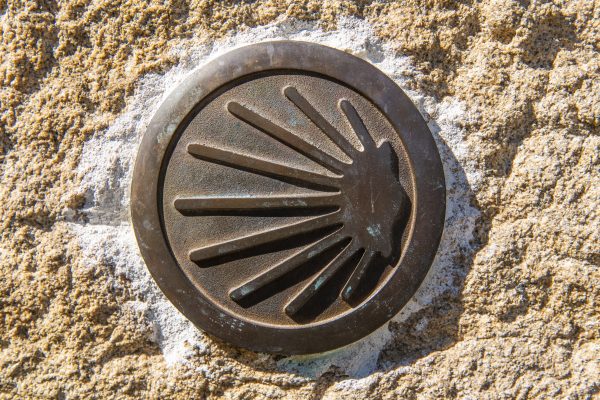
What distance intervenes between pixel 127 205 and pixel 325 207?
37cm

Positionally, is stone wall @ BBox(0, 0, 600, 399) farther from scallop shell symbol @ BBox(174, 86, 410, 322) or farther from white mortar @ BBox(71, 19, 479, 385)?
scallop shell symbol @ BBox(174, 86, 410, 322)

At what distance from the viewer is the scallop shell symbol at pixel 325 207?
36.3 inches

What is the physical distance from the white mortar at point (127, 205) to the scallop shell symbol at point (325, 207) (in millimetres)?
103

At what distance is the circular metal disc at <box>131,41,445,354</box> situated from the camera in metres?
0.92

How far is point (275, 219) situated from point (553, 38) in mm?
619

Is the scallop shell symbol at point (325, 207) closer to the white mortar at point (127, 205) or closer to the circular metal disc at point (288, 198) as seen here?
the circular metal disc at point (288, 198)

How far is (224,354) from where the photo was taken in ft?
3.13

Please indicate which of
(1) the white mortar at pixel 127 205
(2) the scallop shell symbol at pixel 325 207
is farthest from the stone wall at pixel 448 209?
(2) the scallop shell symbol at pixel 325 207

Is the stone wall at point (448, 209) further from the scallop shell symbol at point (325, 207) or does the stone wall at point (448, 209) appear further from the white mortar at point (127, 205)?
the scallop shell symbol at point (325, 207)

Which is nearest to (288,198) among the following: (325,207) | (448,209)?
(325,207)

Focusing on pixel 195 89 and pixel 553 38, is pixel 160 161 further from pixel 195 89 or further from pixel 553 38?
pixel 553 38

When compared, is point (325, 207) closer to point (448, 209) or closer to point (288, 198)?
point (288, 198)

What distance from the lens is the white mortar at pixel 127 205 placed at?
0.95 meters

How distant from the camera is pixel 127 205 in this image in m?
0.97
